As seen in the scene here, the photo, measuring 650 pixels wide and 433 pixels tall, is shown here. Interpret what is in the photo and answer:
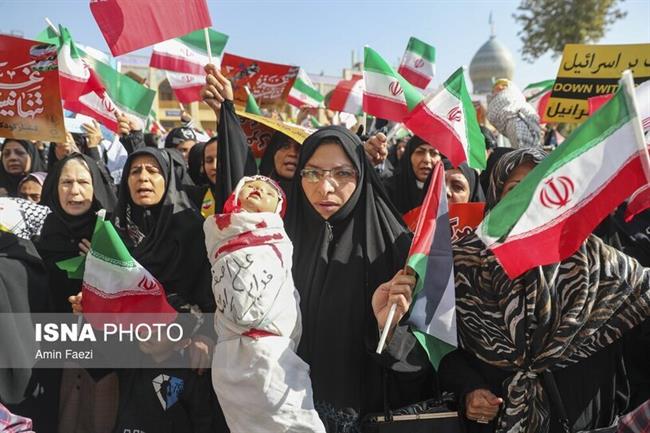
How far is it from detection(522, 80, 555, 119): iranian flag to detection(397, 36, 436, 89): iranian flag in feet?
4.95

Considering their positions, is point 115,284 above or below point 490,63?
below

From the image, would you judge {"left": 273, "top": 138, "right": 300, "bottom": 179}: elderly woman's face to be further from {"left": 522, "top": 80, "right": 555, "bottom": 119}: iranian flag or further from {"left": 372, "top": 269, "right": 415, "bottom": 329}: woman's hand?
{"left": 522, "top": 80, "right": 555, "bottom": 119}: iranian flag

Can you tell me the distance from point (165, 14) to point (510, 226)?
7.22 ft

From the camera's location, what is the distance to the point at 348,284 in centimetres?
216

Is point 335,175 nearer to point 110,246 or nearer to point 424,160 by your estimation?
point 110,246

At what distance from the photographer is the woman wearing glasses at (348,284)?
81.8 inches

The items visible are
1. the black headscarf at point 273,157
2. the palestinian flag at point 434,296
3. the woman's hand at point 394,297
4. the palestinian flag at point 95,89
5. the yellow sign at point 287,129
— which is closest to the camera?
the woman's hand at point 394,297

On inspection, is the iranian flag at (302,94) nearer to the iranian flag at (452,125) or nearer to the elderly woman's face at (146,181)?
the iranian flag at (452,125)

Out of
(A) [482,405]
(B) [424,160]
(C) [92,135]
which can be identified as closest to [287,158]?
(B) [424,160]

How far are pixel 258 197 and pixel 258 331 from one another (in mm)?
487

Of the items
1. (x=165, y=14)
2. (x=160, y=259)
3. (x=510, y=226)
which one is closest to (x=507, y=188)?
(x=510, y=226)

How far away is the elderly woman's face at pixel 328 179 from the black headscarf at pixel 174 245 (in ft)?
2.64

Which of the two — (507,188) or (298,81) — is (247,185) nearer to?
(507,188)

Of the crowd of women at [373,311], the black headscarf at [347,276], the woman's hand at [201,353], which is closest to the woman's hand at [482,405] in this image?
the crowd of women at [373,311]
